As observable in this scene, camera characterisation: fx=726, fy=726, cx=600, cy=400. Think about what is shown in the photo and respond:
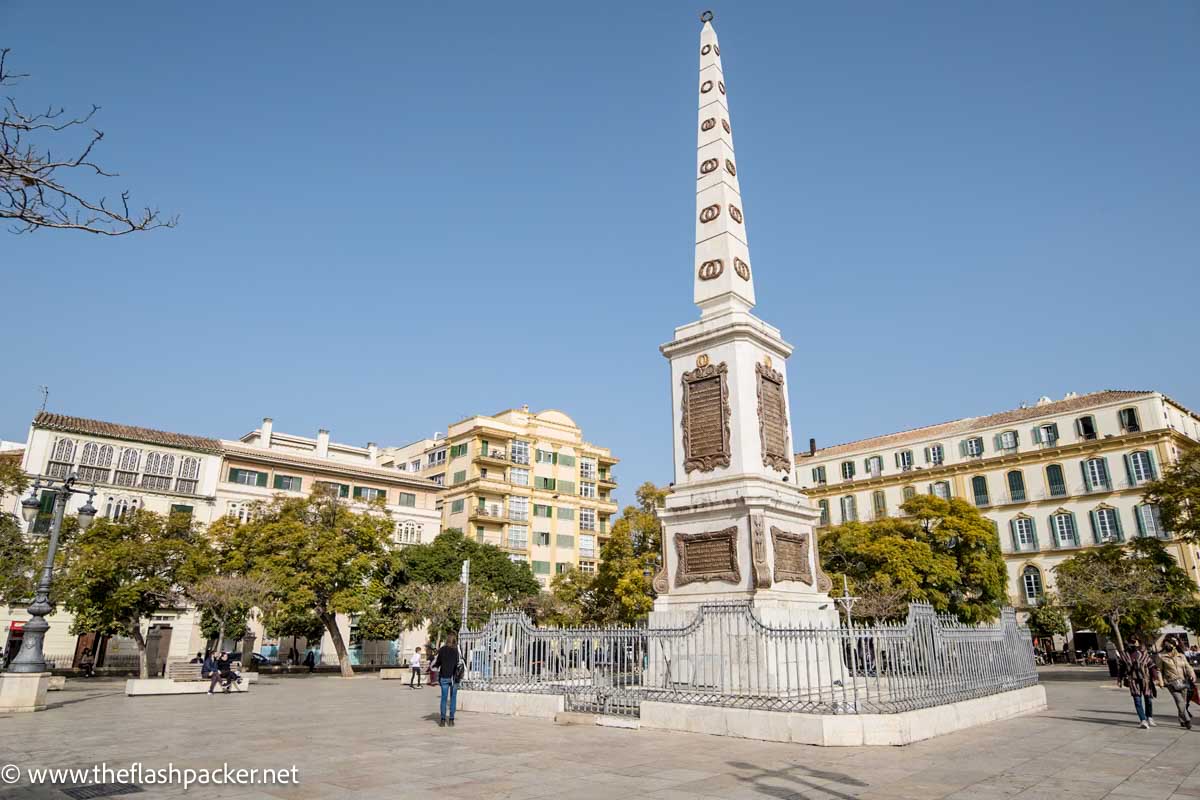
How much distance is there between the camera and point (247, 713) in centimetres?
1548

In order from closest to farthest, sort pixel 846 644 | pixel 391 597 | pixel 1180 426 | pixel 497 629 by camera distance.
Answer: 1. pixel 846 644
2. pixel 497 629
3. pixel 391 597
4. pixel 1180 426

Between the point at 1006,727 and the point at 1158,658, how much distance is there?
3194 mm

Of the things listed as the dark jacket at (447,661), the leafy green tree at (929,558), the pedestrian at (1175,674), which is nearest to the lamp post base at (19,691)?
the dark jacket at (447,661)

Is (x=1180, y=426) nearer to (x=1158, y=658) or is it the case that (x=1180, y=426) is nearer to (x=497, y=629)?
(x=1158, y=658)

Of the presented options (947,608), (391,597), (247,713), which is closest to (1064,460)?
(947,608)

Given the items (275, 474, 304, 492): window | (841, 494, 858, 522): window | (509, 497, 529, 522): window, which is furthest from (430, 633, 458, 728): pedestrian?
(841, 494, 858, 522): window

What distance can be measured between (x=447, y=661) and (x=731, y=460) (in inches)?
251

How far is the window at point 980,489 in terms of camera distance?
47.7m

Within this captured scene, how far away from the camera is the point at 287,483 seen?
152 ft

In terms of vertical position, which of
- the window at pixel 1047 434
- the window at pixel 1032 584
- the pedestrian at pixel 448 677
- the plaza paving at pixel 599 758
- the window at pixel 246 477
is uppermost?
the window at pixel 1047 434

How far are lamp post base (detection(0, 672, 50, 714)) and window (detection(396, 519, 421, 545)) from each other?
34.5 m

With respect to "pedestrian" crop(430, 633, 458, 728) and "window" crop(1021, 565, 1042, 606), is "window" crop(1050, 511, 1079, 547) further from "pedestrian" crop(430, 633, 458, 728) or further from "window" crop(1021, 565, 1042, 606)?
"pedestrian" crop(430, 633, 458, 728)

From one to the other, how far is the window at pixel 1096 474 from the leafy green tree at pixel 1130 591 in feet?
46.7

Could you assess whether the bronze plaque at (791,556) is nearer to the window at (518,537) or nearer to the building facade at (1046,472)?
the building facade at (1046,472)
